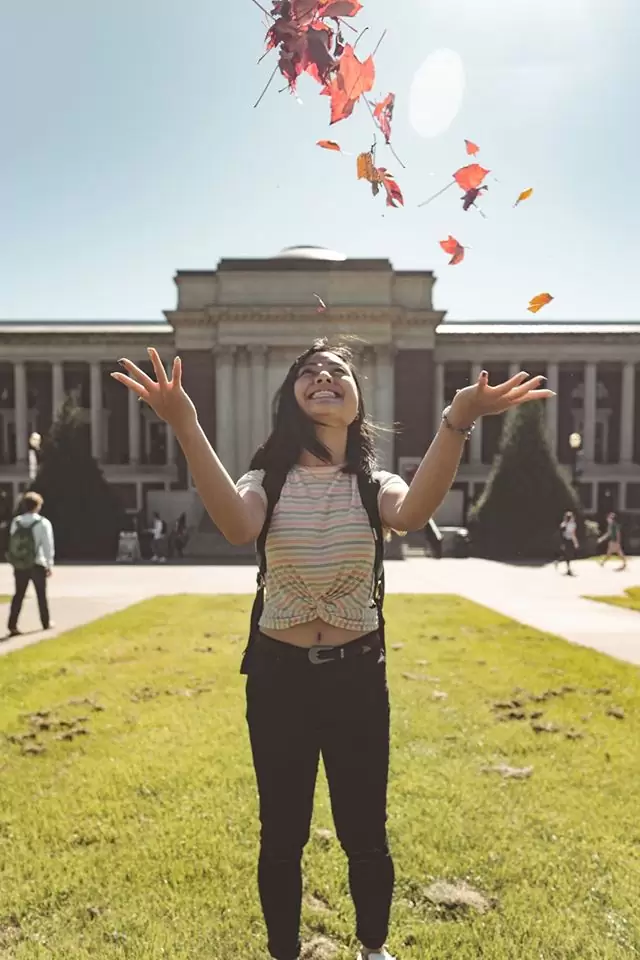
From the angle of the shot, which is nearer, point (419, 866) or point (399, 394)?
point (419, 866)

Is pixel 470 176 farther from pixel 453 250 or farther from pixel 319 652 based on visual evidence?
pixel 319 652

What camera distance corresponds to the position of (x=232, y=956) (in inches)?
125

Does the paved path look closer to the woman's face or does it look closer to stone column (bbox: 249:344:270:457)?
the woman's face

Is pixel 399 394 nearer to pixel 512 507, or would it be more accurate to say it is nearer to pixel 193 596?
pixel 512 507

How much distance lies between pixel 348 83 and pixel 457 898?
→ 11.9 ft

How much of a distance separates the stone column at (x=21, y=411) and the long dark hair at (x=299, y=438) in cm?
5194

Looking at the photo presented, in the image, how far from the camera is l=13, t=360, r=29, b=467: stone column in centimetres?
5038

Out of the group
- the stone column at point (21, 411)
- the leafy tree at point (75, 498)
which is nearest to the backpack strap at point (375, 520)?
the leafy tree at point (75, 498)

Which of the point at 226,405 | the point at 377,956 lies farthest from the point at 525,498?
the point at 377,956

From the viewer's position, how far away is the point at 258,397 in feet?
148

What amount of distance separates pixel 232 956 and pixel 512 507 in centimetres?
3014

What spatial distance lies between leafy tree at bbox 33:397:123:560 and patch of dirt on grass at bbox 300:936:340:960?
29.7 metres

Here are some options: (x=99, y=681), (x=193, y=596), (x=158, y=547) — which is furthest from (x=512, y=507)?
(x=99, y=681)

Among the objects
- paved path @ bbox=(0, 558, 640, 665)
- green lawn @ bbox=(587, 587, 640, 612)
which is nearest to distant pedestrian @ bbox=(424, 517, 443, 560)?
paved path @ bbox=(0, 558, 640, 665)
